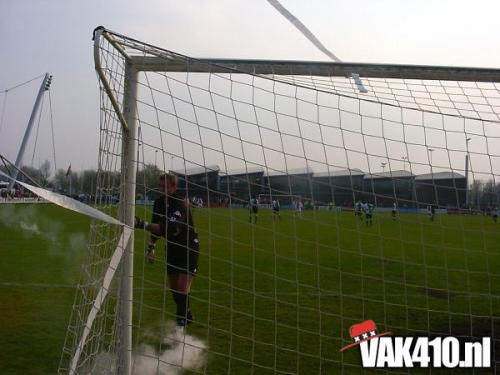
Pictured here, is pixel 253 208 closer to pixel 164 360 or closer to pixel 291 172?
pixel 291 172

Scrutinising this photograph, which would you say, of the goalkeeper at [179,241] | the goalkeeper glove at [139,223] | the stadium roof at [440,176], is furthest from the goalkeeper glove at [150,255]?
the stadium roof at [440,176]

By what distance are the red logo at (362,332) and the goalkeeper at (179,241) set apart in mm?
1623

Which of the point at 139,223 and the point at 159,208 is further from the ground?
the point at 159,208

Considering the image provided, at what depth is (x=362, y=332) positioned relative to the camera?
526cm

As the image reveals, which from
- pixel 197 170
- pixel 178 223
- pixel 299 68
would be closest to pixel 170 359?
pixel 178 223

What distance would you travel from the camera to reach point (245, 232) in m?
17.4

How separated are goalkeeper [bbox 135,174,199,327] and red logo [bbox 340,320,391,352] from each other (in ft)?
5.32

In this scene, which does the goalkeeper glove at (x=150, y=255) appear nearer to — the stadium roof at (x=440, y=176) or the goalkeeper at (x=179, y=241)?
the goalkeeper at (x=179, y=241)

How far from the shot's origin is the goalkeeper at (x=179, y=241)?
4.16 metres

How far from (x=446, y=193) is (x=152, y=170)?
2648 mm

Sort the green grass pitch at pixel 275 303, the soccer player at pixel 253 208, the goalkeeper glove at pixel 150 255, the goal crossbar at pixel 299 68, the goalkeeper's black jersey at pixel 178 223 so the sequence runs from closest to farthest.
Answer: the goal crossbar at pixel 299 68, the goalkeeper's black jersey at pixel 178 223, the goalkeeper glove at pixel 150 255, the green grass pitch at pixel 275 303, the soccer player at pixel 253 208

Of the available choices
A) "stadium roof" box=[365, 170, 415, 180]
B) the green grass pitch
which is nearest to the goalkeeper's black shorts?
the green grass pitch

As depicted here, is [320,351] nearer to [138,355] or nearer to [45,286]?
[138,355]

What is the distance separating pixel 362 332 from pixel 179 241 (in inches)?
86.4
